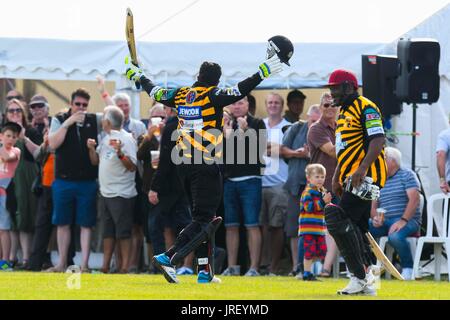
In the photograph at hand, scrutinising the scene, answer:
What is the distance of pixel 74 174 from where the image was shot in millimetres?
16328

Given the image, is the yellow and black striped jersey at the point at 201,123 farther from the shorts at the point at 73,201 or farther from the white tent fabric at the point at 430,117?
the white tent fabric at the point at 430,117

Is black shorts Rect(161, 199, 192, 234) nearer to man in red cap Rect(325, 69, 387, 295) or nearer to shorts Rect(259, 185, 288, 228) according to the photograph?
shorts Rect(259, 185, 288, 228)

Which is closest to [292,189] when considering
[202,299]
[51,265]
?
[51,265]

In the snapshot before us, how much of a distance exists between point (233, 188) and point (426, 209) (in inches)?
108

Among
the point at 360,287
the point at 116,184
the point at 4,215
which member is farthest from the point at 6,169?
the point at 360,287

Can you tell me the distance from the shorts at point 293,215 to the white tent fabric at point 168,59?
2.06m

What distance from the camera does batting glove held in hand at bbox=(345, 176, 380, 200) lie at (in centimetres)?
1059

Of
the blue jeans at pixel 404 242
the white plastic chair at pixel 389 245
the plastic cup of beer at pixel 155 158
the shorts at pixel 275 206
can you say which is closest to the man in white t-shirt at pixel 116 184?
the plastic cup of beer at pixel 155 158

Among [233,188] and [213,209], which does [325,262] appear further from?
[213,209]

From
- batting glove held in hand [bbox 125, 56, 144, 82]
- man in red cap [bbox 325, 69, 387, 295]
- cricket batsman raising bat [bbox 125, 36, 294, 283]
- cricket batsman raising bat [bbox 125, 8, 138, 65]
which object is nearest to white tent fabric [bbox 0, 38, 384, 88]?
cricket batsman raising bat [bbox 125, 8, 138, 65]

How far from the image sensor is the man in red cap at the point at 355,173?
34.9 feet

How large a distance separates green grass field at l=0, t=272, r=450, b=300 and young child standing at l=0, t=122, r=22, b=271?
315 cm

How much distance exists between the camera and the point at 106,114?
16016mm

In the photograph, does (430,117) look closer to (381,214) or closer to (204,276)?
(381,214)
